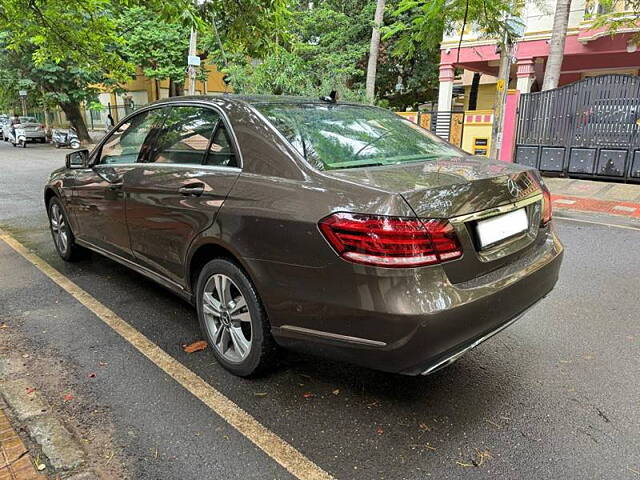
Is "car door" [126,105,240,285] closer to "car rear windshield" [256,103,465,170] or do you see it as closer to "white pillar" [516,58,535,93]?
"car rear windshield" [256,103,465,170]

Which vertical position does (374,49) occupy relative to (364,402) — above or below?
above

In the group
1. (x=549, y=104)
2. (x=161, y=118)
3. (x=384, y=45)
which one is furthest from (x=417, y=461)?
(x=384, y=45)

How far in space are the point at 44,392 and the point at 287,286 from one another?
157 cm

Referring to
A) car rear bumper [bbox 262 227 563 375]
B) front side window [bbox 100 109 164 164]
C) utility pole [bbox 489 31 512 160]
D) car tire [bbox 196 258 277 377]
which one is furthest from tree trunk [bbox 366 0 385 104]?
Answer: car rear bumper [bbox 262 227 563 375]

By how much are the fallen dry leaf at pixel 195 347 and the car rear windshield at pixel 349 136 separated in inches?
61.1

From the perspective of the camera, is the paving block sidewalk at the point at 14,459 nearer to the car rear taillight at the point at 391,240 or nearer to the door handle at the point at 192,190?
the door handle at the point at 192,190

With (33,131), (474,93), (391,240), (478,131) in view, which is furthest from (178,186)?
(33,131)

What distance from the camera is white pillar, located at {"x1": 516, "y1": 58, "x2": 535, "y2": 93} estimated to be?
15977mm

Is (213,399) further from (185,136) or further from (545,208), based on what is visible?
(545,208)

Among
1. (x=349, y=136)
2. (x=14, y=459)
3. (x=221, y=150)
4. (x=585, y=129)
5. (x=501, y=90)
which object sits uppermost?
(x=501, y=90)

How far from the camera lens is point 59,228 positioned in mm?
5137

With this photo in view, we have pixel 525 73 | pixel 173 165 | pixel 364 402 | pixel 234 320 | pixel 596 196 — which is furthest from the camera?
pixel 525 73

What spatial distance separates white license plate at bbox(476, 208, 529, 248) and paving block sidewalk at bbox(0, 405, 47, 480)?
2.24 metres

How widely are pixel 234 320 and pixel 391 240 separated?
121cm
